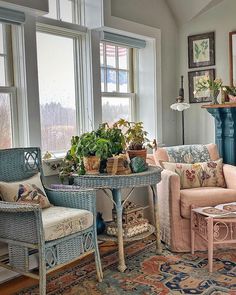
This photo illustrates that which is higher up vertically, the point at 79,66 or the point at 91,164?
the point at 79,66

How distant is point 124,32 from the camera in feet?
13.0

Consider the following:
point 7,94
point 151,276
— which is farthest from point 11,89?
point 151,276

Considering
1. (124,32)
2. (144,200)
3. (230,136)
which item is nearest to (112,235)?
(144,200)

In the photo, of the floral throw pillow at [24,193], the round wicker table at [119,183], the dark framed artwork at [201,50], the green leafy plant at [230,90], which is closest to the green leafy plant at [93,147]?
the round wicker table at [119,183]

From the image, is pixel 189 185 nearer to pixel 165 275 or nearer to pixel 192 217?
pixel 192 217

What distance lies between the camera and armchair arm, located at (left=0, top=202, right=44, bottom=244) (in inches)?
90.2

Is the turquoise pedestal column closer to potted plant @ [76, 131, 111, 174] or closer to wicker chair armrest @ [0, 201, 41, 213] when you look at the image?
potted plant @ [76, 131, 111, 174]

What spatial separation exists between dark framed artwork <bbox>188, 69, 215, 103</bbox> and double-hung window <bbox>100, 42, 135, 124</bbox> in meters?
0.69

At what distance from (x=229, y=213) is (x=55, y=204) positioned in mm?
1353

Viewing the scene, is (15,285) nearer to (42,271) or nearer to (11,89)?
(42,271)

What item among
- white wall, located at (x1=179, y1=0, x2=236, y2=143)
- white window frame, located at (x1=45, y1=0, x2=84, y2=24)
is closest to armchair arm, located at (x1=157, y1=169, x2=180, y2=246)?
white wall, located at (x1=179, y1=0, x2=236, y2=143)

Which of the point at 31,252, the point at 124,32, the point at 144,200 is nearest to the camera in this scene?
the point at 31,252

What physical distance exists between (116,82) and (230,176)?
5.13 ft

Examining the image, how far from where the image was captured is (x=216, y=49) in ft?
14.1
